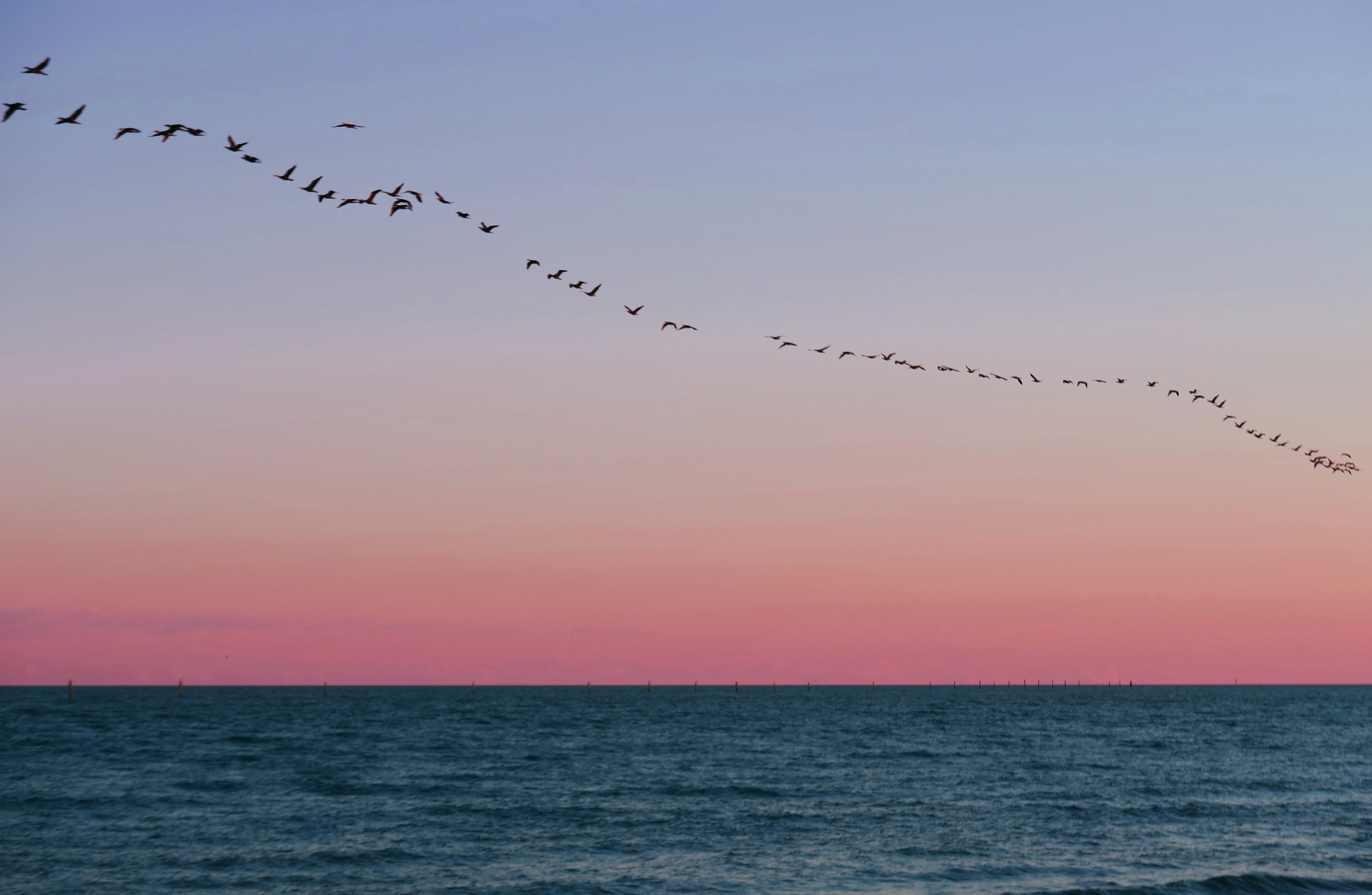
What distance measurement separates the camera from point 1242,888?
37156 millimetres

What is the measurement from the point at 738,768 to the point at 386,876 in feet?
125

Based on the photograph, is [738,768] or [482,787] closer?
[482,787]

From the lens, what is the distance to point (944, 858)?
4141 cm

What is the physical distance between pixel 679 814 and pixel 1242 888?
80.2 ft

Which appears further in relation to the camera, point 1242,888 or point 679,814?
point 679,814

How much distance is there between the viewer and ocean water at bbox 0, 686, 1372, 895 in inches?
1512

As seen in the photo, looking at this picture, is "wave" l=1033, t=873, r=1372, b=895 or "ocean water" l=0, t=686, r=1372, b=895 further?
"ocean water" l=0, t=686, r=1372, b=895

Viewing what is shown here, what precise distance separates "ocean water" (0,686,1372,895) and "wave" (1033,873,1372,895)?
140mm

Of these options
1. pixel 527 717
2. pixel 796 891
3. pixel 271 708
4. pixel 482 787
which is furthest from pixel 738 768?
pixel 271 708

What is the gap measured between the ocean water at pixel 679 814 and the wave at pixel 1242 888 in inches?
5.5

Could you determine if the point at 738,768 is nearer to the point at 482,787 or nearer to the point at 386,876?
the point at 482,787

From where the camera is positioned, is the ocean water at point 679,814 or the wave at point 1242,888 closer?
the wave at point 1242,888

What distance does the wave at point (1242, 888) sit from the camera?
3609 centimetres

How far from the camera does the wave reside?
36.1 metres
